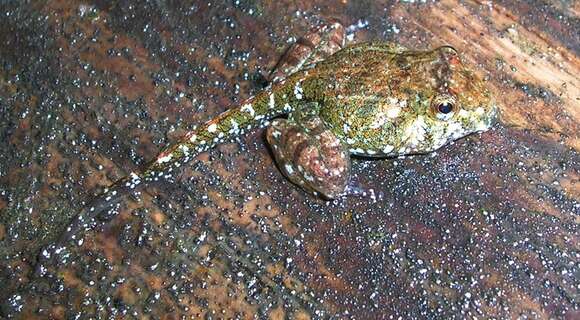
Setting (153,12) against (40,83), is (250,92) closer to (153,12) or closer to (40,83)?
(153,12)

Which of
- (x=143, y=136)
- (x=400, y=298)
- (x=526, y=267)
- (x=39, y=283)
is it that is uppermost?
(x=143, y=136)

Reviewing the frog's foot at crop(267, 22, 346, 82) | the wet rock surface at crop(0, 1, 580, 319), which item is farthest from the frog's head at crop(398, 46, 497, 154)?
the frog's foot at crop(267, 22, 346, 82)

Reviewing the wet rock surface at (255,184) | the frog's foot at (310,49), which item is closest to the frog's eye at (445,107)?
the wet rock surface at (255,184)

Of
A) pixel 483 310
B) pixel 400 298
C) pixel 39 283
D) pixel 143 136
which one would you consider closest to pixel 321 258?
pixel 400 298

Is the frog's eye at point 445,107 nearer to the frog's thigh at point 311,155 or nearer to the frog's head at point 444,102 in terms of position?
the frog's head at point 444,102

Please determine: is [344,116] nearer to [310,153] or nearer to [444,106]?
[310,153]
